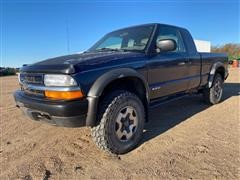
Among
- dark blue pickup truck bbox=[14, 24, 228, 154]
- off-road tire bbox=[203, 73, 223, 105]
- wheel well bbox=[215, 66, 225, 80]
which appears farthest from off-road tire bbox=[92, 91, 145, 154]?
wheel well bbox=[215, 66, 225, 80]

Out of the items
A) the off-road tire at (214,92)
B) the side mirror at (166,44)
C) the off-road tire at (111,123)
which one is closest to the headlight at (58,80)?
the off-road tire at (111,123)

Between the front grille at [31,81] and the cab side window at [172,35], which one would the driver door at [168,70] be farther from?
the front grille at [31,81]

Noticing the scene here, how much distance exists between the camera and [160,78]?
405 centimetres

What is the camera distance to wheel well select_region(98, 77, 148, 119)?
10.6 ft

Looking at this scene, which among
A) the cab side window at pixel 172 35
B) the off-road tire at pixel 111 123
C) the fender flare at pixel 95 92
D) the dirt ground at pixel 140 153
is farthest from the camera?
the cab side window at pixel 172 35

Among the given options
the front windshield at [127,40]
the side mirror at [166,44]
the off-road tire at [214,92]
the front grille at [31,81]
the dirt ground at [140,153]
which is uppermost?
the front windshield at [127,40]

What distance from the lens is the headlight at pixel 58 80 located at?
2.79 m

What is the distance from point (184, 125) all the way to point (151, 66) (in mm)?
1366

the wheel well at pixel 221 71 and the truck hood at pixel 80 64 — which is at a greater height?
the truck hood at pixel 80 64

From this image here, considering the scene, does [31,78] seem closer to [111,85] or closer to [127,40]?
[111,85]

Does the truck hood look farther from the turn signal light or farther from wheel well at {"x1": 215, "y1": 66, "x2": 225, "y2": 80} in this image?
wheel well at {"x1": 215, "y1": 66, "x2": 225, "y2": 80}

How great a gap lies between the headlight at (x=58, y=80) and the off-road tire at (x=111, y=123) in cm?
51

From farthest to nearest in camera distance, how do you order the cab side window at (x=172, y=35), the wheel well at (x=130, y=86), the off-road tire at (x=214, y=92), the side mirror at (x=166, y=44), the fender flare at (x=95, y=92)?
1. the off-road tire at (x=214, y=92)
2. the cab side window at (x=172, y=35)
3. the side mirror at (x=166, y=44)
4. the wheel well at (x=130, y=86)
5. the fender flare at (x=95, y=92)

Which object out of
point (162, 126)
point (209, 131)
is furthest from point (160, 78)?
point (209, 131)
